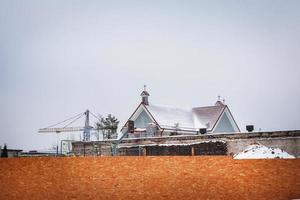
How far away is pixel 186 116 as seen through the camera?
35312 mm

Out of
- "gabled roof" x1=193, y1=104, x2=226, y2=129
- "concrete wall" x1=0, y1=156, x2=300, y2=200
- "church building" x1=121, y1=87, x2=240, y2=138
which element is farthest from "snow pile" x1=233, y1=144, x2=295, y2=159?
"gabled roof" x1=193, y1=104, x2=226, y2=129

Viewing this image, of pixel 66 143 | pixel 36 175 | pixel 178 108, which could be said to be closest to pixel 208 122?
pixel 178 108

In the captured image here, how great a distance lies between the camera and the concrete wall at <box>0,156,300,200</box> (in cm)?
1513

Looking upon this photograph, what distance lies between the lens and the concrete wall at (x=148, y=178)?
1513 centimetres

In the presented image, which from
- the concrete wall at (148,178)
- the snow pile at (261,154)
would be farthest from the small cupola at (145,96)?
the concrete wall at (148,178)

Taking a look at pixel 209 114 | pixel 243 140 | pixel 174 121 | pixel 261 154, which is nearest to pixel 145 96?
pixel 174 121

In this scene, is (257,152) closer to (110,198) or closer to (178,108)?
(110,198)

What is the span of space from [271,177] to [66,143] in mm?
19229

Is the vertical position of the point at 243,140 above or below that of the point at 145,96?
below

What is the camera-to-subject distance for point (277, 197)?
15.5 m

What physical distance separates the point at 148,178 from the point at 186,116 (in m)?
20.1

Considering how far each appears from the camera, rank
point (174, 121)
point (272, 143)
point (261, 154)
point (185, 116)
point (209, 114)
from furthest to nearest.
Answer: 1. point (185, 116)
2. point (209, 114)
3. point (174, 121)
4. point (272, 143)
5. point (261, 154)

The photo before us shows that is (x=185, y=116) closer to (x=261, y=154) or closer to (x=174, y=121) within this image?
(x=174, y=121)

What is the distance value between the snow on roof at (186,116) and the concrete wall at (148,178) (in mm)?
15006
